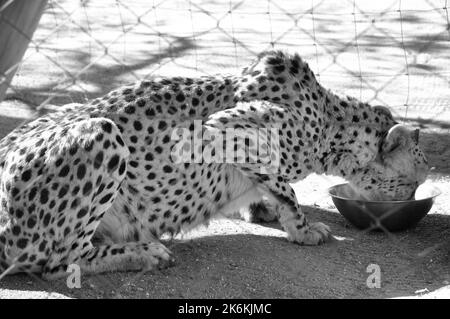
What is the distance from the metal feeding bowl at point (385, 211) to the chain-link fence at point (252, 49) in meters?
0.58

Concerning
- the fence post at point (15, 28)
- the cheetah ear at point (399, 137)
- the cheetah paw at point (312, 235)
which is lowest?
the cheetah paw at point (312, 235)

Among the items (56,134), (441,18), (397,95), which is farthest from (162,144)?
(441,18)

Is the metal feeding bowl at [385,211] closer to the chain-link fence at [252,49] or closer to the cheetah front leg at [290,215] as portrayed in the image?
the cheetah front leg at [290,215]

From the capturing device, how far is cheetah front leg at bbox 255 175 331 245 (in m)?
4.46

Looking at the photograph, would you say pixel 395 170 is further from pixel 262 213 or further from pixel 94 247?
pixel 94 247

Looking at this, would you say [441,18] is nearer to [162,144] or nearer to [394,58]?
[394,58]

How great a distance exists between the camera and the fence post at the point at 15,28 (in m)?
2.85

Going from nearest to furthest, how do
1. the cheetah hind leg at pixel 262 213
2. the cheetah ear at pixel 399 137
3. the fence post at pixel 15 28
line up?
the fence post at pixel 15 28
the cheetah ear at pixel 399 137
the cheetah hind leg at pixel 262 213

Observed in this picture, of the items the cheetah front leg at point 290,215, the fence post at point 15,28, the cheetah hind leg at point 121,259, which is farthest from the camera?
the cheetah front leg at point 290,215

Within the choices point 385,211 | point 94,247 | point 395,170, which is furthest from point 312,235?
point 94,247

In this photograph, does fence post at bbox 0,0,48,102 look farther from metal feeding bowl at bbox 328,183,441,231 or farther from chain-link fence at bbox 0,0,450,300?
chain-link fence at bbox 0,0,450,300

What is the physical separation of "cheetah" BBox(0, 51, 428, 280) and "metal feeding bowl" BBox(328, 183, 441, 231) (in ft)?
0.57

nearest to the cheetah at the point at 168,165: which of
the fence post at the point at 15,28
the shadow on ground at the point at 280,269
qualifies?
the shadow on ground at the point at 280,269

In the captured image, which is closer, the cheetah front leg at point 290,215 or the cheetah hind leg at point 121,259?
the cheetah hind leg at point 121,259
